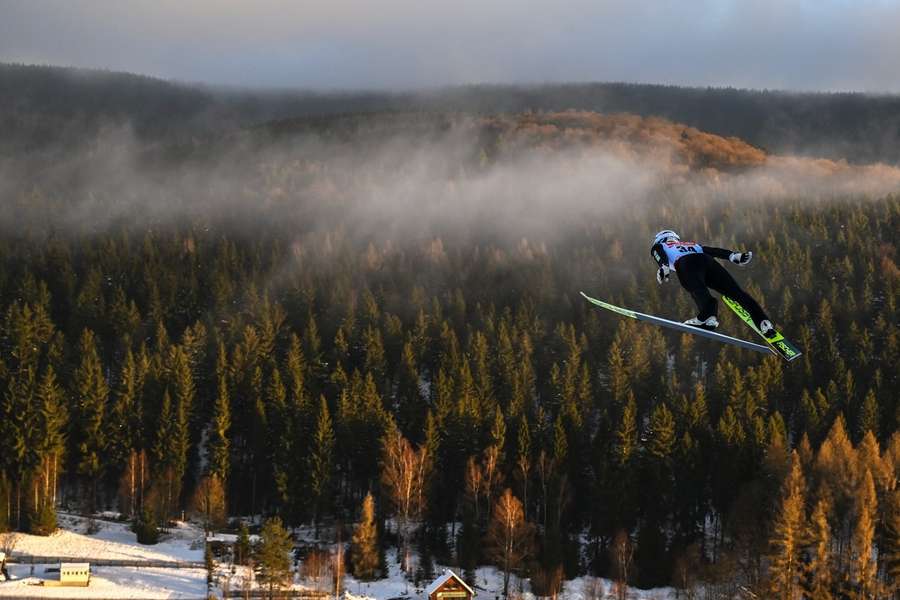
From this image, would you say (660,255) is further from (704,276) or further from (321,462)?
(321,462)

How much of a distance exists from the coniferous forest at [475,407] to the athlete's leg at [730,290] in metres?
32.2

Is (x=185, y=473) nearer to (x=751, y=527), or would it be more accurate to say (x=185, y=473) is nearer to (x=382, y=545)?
(x=382, y=545)

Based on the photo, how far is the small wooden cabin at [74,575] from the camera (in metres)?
54.1

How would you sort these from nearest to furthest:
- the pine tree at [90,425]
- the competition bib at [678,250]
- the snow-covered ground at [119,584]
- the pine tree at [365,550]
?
the competition bib at [678,250]
the snow-covered ground at [119,584]
the pine tree at [365,550]
the pine tree at [90,425]

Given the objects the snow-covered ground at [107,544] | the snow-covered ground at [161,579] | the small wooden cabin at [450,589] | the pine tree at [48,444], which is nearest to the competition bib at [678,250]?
the small wooden cabin at [450,589]

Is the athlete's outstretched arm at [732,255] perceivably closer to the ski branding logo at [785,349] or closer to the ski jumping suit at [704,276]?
the ski jumping suit at [704,276]

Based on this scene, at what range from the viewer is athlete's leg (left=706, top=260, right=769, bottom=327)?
823 inches

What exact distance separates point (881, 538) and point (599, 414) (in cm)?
2475

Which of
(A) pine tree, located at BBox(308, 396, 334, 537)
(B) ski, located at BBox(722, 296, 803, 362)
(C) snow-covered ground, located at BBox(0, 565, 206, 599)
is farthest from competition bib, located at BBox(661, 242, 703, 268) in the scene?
(A) pine tree, located at BBox(308, 396, 334, 537)

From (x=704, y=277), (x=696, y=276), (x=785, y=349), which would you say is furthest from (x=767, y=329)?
(x=696, y=276)

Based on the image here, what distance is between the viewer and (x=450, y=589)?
53.1 meters

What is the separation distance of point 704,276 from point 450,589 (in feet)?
117

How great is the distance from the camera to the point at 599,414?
75125 millimetres

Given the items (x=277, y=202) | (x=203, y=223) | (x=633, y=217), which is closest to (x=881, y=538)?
(x=633, y=217)
